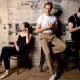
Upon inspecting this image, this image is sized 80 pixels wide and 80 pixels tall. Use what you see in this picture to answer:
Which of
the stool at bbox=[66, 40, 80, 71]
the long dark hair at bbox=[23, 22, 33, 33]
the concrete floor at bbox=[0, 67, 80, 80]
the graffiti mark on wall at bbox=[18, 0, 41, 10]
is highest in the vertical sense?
the graffiti mark on wall at bbox=[18, 0, 41, 10]

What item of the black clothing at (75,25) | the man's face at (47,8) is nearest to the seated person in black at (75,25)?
the black clothing at (75,25)

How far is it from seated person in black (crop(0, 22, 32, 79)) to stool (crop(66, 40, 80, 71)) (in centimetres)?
85

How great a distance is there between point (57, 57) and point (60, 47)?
611mm

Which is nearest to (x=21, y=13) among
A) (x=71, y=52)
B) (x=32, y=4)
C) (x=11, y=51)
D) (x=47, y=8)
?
(x=32, y=4)

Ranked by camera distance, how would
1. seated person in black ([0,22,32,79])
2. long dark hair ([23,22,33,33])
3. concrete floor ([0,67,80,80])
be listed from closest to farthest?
1. concrete floor ([0,67,80,80])
2. seated person in black ([0,22,32,79])
3. long dark hair ([23,22,33,33])

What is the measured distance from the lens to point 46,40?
13.8 feet

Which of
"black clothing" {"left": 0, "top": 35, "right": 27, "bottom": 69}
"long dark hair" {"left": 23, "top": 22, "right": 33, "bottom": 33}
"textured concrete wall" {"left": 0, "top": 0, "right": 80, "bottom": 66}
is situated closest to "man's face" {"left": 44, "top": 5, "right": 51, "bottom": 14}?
"textured concrete wall" {"left": 0, "top": 0, "right": 80, "bottom": 66}

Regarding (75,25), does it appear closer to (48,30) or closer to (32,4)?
(48,30)

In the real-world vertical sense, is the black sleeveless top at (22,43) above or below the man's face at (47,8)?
below

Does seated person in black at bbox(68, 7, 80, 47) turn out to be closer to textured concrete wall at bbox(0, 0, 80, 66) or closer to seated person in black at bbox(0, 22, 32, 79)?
textured concrete wall at bbox(0, 0, 80, 66)

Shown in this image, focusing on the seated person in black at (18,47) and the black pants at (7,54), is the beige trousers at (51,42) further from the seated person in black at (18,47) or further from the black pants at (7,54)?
the black pants at (7,54)

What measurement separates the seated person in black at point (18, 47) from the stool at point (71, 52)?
846mm

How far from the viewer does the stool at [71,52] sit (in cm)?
428

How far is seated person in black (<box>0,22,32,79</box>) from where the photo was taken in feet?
13.5
